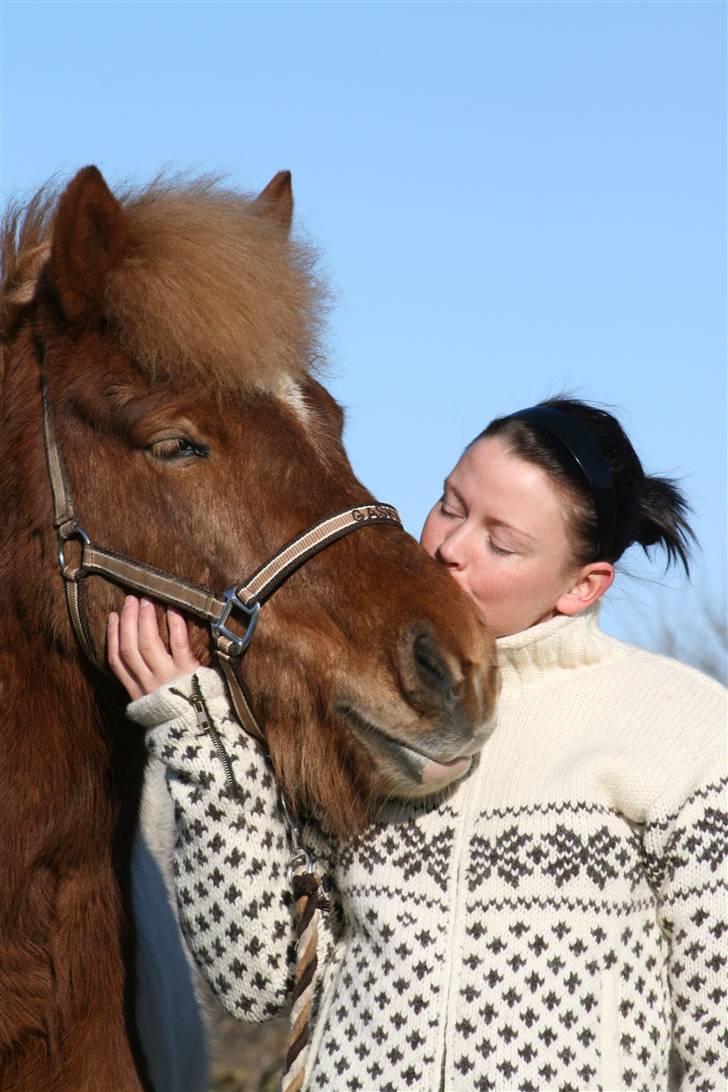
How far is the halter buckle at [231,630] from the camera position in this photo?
2.29 m

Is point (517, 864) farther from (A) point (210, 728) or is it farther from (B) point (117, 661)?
(B) point (117, 661)

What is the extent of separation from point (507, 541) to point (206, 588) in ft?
1.90

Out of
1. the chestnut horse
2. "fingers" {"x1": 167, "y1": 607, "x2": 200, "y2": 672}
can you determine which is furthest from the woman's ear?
"fingers" {"x1": 167, "y1": 607, "x2": 200, "y2": 672}

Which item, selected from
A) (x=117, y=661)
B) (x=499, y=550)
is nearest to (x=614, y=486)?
(x=499, y=550)

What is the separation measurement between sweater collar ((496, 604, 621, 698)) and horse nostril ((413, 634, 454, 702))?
29cm

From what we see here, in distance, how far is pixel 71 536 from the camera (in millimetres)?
2445

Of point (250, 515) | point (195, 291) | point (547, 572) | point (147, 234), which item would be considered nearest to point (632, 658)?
point (547, 572)

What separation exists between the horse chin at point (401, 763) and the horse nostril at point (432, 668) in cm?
11

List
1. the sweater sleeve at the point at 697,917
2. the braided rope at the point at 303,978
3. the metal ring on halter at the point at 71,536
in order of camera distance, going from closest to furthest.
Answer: the sweater sleeve at the point at 697,917 < the braided rope at the point at 303,978 < the metal ring on halter at the point at 71,536

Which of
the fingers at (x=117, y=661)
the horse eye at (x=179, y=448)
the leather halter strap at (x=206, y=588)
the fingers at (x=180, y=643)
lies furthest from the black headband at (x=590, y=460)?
the fingers at (x=117, y=661)

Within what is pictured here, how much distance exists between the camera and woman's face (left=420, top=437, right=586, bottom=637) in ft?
7.99

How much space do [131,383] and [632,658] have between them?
109 centimetres

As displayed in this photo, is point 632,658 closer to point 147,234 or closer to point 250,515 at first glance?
point 250,515

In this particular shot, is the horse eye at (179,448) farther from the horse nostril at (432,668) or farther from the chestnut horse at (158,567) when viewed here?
the horse nostril at (432,668)
